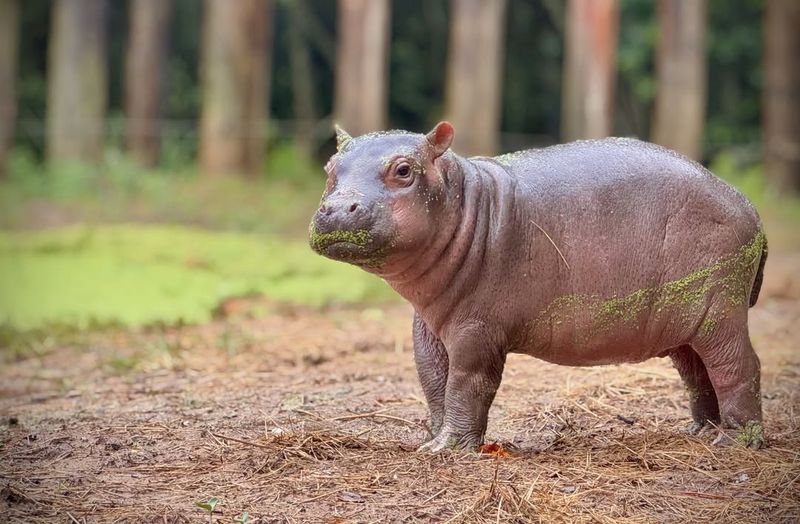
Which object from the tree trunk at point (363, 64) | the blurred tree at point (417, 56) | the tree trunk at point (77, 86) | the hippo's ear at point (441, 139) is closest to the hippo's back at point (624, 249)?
→ the hippo's ear at point (441, 139)

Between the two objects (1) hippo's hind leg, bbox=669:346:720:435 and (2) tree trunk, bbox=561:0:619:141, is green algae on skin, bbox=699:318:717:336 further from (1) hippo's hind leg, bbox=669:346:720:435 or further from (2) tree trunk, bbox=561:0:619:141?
(2) tree trunk, bbox=561:0:619:141

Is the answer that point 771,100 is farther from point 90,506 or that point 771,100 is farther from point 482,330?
point 90,506

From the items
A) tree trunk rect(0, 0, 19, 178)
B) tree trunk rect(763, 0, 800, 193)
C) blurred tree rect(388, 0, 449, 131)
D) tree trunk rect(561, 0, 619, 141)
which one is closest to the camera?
tree trunk rect(561, 0, 619, 141)

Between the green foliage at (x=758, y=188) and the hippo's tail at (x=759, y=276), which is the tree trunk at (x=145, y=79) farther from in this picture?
the hippo's tail at (x=759, y=276)

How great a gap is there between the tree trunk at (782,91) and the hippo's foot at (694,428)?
12841mm

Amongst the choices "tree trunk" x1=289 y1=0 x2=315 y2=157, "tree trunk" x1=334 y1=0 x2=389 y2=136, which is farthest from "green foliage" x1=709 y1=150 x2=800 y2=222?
"tree trunk" x1=289 y1=0 x2=315 y2=157

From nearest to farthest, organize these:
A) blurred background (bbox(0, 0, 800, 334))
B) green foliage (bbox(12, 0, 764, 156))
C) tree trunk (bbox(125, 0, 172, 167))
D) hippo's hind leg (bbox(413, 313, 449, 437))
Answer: hippo's hind leg (bbox(413, 313, 449, 437)), blurred background (bbox(0, 0, 800, 334)), tree trunk (bbox(125, 0, 172, 167)), green foliage (bbox(12, 0, 764, 156))

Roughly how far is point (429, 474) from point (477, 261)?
0.99 meters

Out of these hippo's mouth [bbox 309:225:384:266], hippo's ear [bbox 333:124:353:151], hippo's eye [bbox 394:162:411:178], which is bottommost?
hippo's mouth [bbox 309:225:384:266]

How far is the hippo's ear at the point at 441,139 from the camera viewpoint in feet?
17.4

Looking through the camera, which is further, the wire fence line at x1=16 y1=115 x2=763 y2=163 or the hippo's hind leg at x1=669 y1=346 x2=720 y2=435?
the wire fence line at x1=16 y1=115 x2=763 y2=163

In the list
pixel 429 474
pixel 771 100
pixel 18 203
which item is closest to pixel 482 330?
pixel 429 474

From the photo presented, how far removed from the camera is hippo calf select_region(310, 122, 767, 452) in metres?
5.30

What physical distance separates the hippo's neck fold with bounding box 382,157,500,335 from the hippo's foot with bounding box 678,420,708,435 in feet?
4.82
